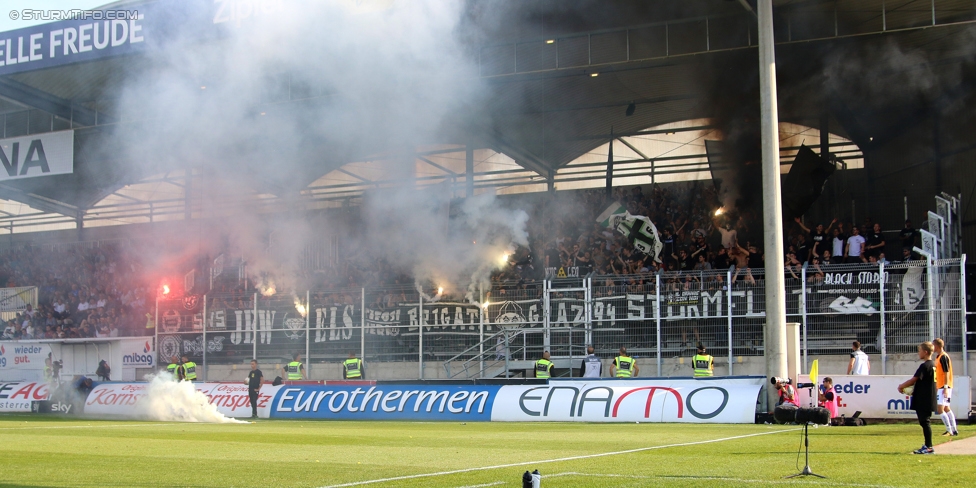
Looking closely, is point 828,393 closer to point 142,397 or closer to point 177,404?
point 177,404

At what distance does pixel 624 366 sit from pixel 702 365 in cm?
151

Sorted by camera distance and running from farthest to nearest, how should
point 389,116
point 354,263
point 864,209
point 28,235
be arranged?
1. point 28,235
2. point 864,209
3. point 354,263
4. point 389,116

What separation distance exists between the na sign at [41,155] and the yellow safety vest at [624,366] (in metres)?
13.5

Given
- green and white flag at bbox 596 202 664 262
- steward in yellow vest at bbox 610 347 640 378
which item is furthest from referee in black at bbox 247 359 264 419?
green and white flag at bbox 596 202 664 262

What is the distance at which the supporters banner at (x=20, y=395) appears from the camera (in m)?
23.5

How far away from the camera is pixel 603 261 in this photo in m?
22.1

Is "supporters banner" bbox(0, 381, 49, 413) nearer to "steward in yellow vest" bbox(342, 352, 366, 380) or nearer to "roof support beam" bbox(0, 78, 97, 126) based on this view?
"roof support beam" bbox(0, 78, 97, 126)

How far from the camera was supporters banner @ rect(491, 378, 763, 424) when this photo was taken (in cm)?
1577

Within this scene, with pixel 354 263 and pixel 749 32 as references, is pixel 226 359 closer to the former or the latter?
pixel 354 263

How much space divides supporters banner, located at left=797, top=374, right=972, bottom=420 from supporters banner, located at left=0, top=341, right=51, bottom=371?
2106cm

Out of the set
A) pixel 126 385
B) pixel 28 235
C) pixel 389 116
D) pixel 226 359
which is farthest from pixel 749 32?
pixel 28 235

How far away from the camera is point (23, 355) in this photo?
26.1 meters

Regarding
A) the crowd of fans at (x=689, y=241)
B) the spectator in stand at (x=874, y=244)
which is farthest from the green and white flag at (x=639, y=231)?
the spectator in stand at (x=874, y=244)

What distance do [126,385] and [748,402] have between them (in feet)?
47.6
